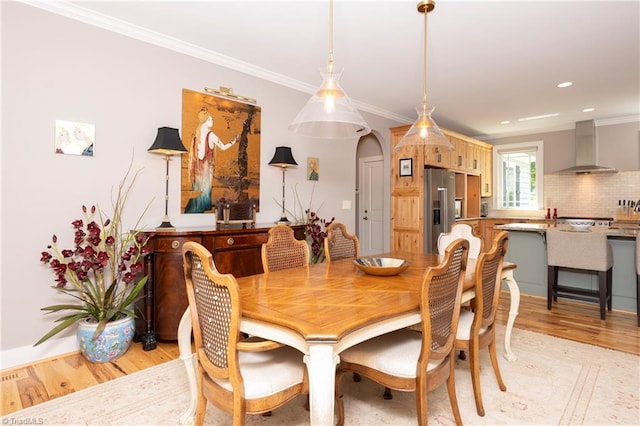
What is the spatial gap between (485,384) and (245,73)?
362cm

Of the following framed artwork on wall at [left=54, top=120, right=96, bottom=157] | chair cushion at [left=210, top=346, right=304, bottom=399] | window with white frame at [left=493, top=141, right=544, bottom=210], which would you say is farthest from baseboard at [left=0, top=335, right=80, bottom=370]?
window with white frame at [left=493, top=141, right=544, bottom=210]

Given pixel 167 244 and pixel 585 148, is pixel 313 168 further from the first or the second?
pixel 585 148

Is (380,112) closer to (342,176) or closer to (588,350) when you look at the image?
(342,176)

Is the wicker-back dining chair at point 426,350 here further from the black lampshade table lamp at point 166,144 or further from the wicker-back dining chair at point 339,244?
the black lampshade table lamp at point 166,144

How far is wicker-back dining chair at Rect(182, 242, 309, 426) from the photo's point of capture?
4.36ft

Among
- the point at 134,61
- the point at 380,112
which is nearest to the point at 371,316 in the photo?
the point at 134,61

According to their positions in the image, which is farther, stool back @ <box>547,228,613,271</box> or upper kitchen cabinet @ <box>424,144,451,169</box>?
upper kitchen cabinet @ <box>424,144,451,169</box>

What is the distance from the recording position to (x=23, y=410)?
6.45 ft

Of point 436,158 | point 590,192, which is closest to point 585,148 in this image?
point 590,192

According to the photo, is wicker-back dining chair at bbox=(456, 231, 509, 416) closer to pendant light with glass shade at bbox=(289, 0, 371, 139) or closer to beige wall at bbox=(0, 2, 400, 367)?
pendant light with glass shade at bbox=(289, 0, 371, 139)

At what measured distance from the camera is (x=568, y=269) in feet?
13.8

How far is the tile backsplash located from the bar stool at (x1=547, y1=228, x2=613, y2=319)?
289 centimetres

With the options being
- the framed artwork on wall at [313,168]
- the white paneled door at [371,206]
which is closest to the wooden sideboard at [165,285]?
the framed artwork on wall at [313,168]

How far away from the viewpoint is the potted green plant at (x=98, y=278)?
8.38ft
